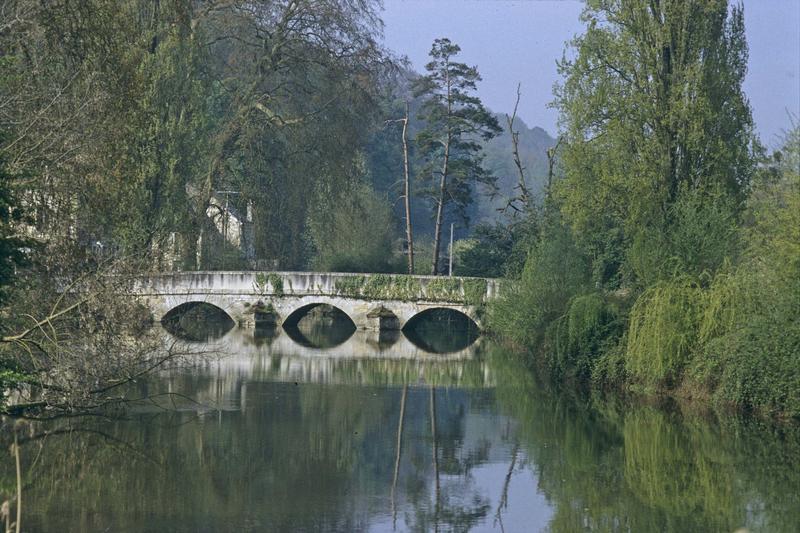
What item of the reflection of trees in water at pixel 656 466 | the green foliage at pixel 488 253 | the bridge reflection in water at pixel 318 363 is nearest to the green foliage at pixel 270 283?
the bridge reflection in water at pixel 318 363

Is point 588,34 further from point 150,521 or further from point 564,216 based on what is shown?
point 150,521

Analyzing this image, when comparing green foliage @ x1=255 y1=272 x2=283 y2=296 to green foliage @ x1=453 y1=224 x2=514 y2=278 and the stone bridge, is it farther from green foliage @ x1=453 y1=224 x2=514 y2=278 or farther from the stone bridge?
green foliage @ x1=453 y1=224 x2=514 y2=278

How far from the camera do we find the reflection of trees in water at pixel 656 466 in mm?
15495

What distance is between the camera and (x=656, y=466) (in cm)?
1900

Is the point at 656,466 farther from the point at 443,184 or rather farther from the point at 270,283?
the point at 443,184

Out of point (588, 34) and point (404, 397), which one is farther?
point (588, 34)

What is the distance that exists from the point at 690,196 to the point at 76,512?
18.0m

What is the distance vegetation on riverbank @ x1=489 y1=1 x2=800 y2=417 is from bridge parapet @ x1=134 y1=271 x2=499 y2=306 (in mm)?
5698

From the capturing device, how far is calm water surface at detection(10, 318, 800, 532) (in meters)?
15.0

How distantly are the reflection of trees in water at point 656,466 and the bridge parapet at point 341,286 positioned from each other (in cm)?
1557

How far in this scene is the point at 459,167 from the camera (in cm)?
5384

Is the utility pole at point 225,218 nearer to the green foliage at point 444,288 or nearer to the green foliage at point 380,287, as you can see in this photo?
the green foliage at point 380,287

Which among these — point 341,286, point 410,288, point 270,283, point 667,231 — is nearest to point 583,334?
point 667,231

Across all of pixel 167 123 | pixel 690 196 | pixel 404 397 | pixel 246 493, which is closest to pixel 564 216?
pixel 690 196
